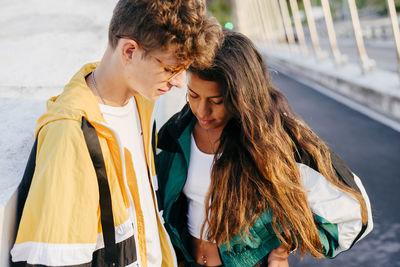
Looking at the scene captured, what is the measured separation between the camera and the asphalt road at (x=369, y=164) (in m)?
3.49

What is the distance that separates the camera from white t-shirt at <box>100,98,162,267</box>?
2006 mm

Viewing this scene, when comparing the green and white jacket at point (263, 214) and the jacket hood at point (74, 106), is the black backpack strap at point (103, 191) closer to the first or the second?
the jacket hood at point (74, 106)

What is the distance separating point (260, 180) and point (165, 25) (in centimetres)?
98

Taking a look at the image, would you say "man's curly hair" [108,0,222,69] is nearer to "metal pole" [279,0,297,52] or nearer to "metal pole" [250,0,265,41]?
"metal pole" [279,0,297,52]

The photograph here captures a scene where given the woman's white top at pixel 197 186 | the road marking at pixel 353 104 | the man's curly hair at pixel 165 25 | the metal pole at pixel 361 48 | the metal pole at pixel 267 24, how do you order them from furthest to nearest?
1. the metal pole at pixel 267 24
2. the metal pole at pixel 361 48
3. the road marking at pixel 353 104
4. the woman's white top at pixel 197 186
5. the man's curly hair at pixel 165 25

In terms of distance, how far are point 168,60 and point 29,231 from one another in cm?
90

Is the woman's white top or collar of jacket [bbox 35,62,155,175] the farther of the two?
the woman's white top

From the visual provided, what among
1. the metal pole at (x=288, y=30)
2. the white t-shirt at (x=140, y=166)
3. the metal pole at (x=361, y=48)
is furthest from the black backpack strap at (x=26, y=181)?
the metal pole at (x=288, y=30)

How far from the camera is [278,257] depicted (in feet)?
7.25

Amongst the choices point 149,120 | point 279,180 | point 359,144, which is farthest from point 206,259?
point 359,144

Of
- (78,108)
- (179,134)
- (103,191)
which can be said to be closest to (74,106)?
(78,108)

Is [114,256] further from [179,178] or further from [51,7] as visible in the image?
[51,7]

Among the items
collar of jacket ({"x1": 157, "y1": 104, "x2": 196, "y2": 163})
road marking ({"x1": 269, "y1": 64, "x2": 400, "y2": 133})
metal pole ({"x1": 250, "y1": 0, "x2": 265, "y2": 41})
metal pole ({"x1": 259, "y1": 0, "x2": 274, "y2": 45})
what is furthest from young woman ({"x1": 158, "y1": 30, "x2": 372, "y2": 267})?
metal pole ({"x1": 250, "y1": 0, "x2": 265, "y2": 41})

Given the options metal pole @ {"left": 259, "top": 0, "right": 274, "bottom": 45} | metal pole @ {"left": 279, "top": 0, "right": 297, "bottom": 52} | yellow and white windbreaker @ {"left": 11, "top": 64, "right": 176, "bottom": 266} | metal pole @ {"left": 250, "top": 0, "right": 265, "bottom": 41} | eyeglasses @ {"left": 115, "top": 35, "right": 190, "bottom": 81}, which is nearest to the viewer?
yellow and white windbreaker @ {"left": 11, "top": 64, "right": 176, "bottom": 266}
